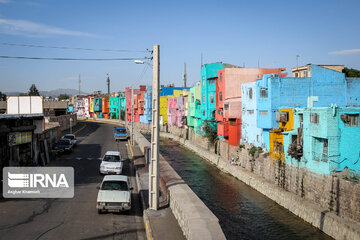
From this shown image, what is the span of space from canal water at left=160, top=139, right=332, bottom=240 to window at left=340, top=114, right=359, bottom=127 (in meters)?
6.67

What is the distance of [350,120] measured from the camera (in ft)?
74.2

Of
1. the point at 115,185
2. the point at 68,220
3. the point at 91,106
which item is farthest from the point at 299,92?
the point at 91,106

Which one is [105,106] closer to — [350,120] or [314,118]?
[314,118]

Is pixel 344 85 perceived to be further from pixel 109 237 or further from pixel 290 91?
pixel 109 237

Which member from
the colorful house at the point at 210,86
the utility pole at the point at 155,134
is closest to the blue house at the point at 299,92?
the utility pole at the point at 155,134

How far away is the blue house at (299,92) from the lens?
33.8 m

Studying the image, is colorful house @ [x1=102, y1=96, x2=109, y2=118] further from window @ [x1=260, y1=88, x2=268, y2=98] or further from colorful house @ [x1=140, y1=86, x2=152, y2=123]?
window @ [x1=260, y1=88, x2=268, y2=98]

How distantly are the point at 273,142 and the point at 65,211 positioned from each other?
2003 centimetres

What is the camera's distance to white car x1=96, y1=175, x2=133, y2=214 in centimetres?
1710

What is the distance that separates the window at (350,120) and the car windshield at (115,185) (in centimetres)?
1386

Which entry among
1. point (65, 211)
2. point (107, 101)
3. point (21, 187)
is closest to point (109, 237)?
point (65, 211)

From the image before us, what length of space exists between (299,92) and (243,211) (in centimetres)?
1475

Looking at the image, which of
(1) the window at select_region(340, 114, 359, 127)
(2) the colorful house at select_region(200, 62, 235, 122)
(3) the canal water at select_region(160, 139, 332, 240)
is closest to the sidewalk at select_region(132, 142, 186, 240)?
(3) the canal water at select_region(160, 139, 332, 240)

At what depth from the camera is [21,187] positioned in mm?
22266
